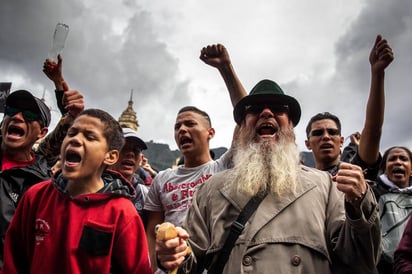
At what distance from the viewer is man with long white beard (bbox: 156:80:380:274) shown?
1887mm

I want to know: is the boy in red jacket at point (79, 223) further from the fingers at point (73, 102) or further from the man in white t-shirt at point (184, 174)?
the man in white t-shirt at point (184, 174)

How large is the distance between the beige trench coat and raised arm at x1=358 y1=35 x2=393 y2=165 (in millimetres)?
851

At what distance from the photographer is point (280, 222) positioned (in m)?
2.17

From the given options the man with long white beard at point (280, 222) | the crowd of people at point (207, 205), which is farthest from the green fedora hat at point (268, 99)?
the man with long white beard at point (280, 222)

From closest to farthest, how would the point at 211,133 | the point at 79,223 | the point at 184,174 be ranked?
the point at 79,223
the point at 184,174
the point at 211,133

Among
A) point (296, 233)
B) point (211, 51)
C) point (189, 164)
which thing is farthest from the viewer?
point (211, 51)

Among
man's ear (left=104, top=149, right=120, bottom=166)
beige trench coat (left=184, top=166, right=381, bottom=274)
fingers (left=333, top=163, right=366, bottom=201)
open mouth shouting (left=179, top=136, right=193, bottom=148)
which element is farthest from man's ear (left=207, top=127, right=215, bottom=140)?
fingers (left=333, top=163, right=366, bottom=201)

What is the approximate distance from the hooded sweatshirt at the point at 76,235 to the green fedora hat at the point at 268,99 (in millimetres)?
1386

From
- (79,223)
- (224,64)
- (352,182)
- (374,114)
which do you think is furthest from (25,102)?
(374,114)

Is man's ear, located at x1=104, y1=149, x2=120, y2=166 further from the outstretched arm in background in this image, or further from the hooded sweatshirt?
the outstretched arm in background

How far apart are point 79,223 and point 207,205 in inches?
35.7

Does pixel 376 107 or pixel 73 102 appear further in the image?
pixel 376 107

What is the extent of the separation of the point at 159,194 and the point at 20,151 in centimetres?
140

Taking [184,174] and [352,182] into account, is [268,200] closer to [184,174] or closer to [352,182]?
[352,182]
